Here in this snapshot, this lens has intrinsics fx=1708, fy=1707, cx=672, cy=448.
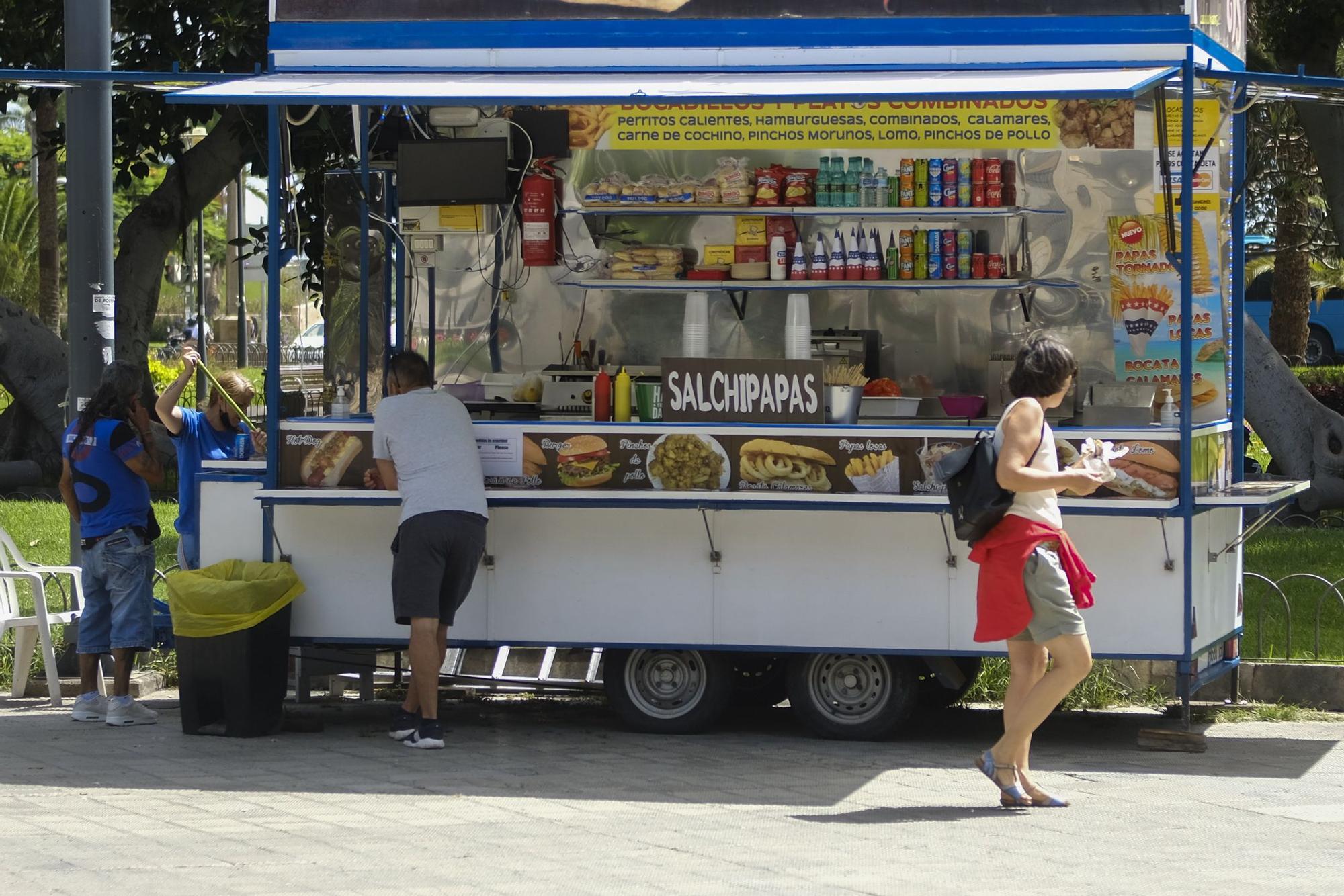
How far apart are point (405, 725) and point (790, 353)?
2837mm

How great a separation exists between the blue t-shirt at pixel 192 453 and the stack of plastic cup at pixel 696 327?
2414 millimetres

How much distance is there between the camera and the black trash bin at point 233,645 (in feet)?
24.5

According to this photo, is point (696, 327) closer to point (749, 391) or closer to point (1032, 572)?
point (749, 391)

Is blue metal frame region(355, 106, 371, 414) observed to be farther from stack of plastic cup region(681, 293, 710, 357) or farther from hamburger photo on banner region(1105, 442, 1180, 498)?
hamburger photo on banner region(1105, 442, 1180, 498)

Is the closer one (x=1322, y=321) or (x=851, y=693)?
(x=851, y=693)

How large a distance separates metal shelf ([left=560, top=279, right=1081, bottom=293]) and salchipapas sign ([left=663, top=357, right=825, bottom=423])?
1716mm

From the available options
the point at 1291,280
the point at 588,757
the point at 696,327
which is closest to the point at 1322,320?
the point at 1291,280

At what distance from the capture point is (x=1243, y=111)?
8430 mm

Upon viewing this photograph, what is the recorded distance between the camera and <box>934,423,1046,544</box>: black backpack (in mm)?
6035

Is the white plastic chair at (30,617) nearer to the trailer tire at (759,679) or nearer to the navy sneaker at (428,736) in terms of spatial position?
the navy sneaker at (428,736)

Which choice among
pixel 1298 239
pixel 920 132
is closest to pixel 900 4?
pixel 920 132

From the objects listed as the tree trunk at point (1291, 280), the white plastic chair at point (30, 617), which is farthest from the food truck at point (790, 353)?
the tree trunk at point (1291, 280)

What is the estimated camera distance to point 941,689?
27.7 ft

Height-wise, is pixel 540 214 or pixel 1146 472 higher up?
pixel 540 214
